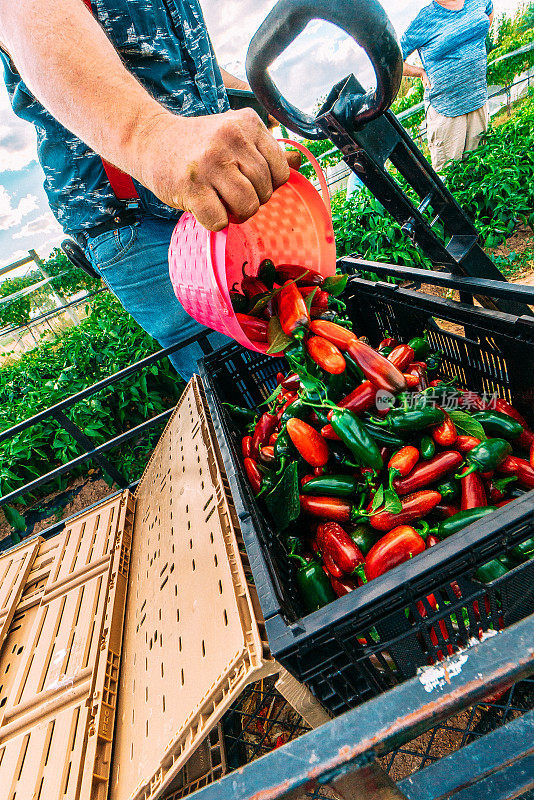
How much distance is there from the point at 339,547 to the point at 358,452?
0.34 m

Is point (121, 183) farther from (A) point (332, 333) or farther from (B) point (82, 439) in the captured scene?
(B) point (82, 439)

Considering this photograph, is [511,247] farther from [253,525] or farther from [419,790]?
[419,790]

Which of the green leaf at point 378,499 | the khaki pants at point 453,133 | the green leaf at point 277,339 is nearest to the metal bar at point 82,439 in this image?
A: the green leaf at point 277,339

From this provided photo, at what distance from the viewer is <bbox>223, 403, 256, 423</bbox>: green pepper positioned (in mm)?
2207

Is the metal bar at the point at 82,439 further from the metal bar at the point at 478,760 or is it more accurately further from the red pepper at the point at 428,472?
the metal bar at the point at 478,760

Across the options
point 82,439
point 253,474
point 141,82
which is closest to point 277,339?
point 253,474

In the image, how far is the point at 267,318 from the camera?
1.91 meters

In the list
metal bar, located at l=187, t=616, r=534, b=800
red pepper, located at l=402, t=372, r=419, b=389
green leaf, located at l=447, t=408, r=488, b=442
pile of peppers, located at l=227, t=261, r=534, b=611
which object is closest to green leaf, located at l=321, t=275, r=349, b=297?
pile of peppers, located at l=227, t=261, r=534, b=611

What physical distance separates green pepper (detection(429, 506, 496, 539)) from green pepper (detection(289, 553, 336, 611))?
1.31 feet

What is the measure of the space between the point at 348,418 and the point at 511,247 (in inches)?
170

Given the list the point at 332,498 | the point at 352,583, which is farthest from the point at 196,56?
the point at 352,583

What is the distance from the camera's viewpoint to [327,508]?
5.15ft

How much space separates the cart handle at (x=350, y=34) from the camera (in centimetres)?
127

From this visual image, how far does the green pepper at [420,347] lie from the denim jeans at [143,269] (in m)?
A: 1.28
